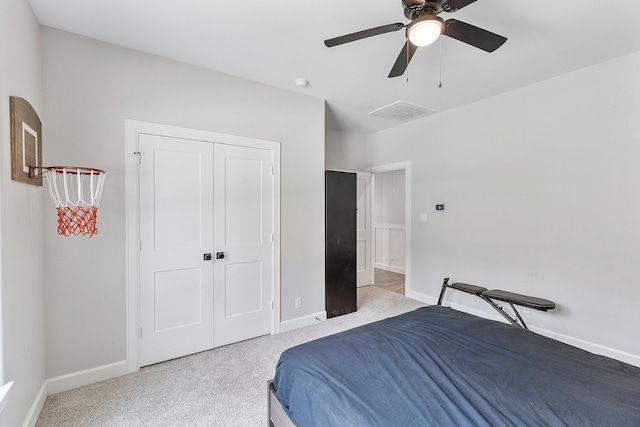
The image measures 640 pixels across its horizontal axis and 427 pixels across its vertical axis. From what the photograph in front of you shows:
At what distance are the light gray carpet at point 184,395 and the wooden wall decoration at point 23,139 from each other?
5.18 ft

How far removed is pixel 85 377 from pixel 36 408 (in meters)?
0.38

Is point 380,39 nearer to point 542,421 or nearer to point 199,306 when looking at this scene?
point 542,421

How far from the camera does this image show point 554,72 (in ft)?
9.38

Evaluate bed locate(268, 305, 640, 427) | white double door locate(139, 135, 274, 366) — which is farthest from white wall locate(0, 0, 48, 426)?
bed locate(268, 305, 640, 427)

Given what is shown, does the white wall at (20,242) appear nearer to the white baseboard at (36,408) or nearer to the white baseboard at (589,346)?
the white baseboard at (36,408)

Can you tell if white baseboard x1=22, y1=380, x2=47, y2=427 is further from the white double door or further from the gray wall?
the gray wall

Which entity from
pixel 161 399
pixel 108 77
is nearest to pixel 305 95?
pixel 108 77

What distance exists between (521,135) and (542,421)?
3101 mm

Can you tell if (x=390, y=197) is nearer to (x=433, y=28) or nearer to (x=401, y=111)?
(x=401, y=111)

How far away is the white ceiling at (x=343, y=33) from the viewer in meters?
1.94

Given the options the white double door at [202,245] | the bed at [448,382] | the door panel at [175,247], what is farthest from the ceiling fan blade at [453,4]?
the door panel at [175,247]

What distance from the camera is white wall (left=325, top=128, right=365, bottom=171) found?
493 cm

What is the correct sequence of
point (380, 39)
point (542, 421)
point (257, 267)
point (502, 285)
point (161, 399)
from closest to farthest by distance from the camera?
point (542, 421)
point (161, 399)
point (380, 39)
point (257, 267)
point (502, 285)

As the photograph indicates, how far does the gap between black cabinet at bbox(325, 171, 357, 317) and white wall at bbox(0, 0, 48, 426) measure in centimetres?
265
